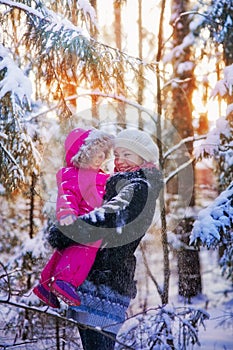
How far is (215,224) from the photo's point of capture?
4582 mm

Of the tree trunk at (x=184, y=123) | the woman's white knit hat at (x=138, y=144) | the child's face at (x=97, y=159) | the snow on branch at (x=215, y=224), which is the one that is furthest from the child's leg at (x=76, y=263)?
the tree trunk at (x=184, y=123)

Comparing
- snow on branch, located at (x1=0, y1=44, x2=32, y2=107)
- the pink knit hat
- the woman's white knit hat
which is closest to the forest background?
snow on branch, located at (x1=0, y1=44, x2=32, y2=107)

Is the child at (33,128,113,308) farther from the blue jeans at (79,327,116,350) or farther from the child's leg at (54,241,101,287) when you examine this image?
the blue jeans at (79,327,116,350)

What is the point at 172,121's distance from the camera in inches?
400

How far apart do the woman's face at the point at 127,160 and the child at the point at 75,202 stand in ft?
0.30

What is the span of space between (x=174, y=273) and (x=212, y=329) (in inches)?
192

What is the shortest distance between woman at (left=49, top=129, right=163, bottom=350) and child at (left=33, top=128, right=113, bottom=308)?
0.08m

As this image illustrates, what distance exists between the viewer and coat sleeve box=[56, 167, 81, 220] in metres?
2.96

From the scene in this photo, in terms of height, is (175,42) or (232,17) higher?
(175,42)

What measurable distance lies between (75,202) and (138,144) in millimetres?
563

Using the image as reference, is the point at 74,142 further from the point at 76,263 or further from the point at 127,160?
the point at 76,263

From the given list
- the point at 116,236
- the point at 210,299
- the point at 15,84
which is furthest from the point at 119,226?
the point at 210,299

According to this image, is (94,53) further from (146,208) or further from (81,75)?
(146,208)

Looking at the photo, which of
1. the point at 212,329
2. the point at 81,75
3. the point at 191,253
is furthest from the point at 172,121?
the point at 81,75
